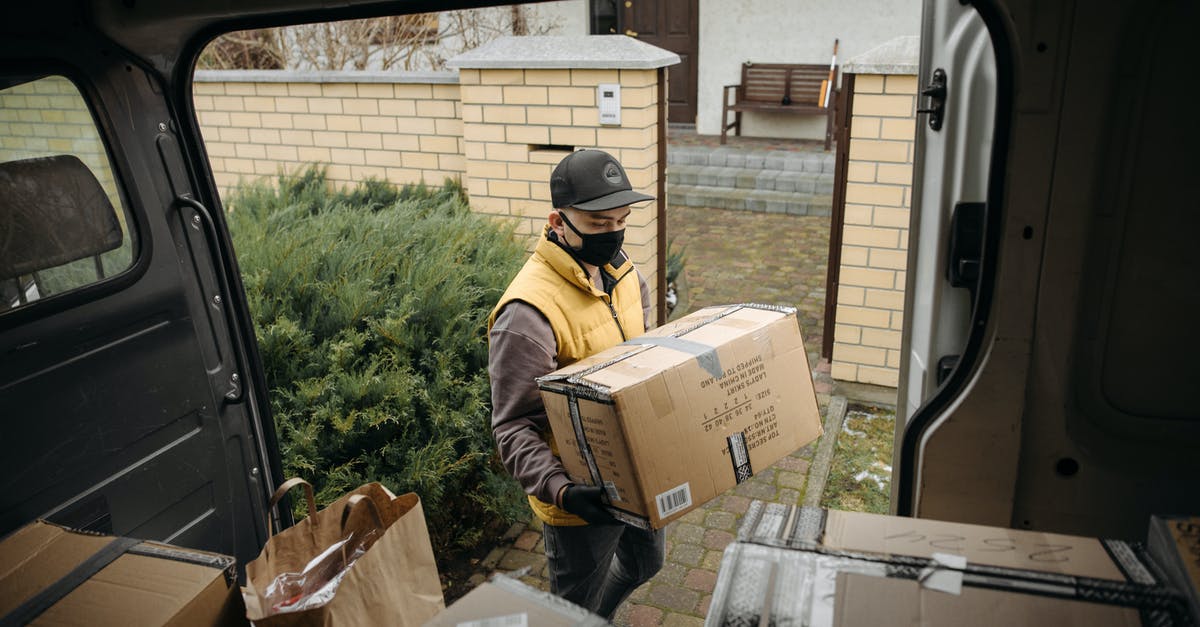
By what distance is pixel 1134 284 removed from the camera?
1.62 meters

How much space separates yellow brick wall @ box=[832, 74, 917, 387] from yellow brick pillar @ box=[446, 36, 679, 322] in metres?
1.21

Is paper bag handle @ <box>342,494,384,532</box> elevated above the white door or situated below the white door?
below

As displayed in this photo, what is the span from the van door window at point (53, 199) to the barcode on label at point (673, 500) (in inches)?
63.5

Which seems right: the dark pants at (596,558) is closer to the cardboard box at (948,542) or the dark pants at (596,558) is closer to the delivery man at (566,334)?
the delivery man at (566,334)

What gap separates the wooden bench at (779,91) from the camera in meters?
11.3

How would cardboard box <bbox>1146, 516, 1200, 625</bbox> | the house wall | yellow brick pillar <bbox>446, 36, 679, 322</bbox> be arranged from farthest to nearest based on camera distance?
the house wall
yellow brick pillar <bbox>446, 36, 679, 322</bbox>
cardboard box <bbox>1146, 516, 1200, 625</bbox>

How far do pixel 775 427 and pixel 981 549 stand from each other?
1.00 meters

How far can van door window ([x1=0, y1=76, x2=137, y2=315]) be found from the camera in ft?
6.82

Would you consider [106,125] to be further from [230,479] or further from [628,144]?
[628,144]

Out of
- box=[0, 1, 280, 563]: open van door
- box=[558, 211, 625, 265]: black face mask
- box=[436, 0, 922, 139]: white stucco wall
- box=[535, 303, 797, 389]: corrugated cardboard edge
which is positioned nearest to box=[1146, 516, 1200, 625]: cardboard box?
box=[535, 303, 797, 389]: corrugated cardboard edge

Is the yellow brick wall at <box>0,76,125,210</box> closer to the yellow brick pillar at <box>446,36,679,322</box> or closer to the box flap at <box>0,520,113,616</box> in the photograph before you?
the box flap at <box>0,520,113,616</box>

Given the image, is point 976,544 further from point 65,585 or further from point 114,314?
point 114,314

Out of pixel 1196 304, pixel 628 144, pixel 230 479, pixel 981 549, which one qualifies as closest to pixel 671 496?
pixel 981 549

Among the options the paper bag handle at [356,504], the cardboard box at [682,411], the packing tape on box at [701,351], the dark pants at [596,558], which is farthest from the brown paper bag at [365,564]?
the packing tape on box at [701,351]
